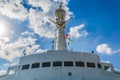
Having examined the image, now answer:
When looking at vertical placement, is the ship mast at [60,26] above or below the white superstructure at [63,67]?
above

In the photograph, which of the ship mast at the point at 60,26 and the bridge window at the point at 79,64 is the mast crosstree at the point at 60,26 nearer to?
the ship mast at the point at 60,26

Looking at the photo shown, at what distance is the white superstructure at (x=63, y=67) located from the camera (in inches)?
830

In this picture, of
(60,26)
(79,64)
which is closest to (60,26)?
(60,26)

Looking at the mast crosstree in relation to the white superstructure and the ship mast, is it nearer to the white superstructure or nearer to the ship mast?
→ the ship mast

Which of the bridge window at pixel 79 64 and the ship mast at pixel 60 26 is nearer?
the bridge window at pixel 79 64

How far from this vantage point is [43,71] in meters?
21.5

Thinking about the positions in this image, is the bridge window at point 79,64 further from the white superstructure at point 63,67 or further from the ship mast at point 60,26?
the ship mast at point 60,26

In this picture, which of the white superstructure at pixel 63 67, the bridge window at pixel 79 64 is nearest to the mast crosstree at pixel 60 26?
the white superstructure at pixel 63 67

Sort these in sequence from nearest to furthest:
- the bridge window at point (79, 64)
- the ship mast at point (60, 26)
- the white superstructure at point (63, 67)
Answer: the white superstructure at point (63, 67) → the bridge window at point (79, 64) → the ship mast at point (60, 26)

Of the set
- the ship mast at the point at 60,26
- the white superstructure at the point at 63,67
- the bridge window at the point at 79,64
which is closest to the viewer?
the white superstructure at the point at 63,67

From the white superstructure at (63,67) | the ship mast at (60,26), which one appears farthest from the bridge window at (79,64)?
the ship mast at (60,26)

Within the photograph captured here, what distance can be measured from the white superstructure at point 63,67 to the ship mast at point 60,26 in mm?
5770

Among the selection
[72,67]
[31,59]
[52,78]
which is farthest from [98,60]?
[31,59]

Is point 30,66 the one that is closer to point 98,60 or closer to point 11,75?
point 11,75
